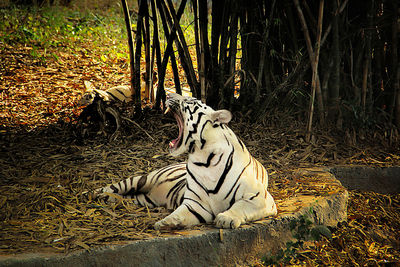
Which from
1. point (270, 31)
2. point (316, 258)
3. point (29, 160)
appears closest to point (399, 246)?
point (316, 258)

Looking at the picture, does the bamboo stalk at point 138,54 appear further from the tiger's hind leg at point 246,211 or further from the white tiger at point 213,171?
the tiger's hind leg at point 246,211

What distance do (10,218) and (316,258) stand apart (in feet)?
6.03

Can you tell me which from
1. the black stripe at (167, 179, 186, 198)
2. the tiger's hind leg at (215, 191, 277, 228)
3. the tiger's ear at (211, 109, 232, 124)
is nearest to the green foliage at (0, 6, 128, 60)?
the black stripe at (167, 179, 186, 198)

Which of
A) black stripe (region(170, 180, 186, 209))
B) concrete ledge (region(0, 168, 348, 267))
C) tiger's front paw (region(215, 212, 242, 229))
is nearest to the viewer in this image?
concrete ledge (region(0, 168, 348, 267))

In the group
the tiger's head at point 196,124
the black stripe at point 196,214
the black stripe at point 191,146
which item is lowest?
the black stripe at point 196,214

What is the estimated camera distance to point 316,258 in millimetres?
2652

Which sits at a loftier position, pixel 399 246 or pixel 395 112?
pixel 395 112

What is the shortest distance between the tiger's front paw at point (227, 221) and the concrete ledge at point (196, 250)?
32 mm

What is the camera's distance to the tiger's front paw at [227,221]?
2.36m

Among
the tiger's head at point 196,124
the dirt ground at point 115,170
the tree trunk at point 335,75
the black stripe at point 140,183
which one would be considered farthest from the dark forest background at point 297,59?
the tiger's head at point 196,124

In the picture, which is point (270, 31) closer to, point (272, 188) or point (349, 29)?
point (349, 29)

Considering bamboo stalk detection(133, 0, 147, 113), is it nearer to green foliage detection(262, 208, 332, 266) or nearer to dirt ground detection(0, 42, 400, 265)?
dirt ground detection(0, 42, 400, 265)

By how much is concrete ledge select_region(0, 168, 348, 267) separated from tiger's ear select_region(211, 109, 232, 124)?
2.02 ft

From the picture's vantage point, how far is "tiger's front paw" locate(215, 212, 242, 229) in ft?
7.75
